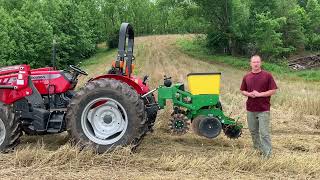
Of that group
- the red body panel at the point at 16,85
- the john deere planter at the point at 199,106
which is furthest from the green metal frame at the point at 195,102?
the red body panel at the point at 16,85

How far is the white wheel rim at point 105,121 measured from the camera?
698 cm

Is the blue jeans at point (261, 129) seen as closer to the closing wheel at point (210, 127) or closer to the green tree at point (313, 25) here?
the closing wheel at point (210, 127)

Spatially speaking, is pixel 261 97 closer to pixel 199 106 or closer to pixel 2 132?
pixel 199 106

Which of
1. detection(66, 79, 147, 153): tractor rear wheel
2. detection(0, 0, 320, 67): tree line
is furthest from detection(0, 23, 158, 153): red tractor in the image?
detection(0, 0, 320, 67): tree line

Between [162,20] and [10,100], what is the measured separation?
62617 mm

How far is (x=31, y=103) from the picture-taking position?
7309mm

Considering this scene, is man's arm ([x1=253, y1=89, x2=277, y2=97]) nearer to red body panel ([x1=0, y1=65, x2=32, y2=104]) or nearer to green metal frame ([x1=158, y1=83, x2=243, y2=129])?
green metal frame ([x1=158, y1=83, x2=243, y2=129])

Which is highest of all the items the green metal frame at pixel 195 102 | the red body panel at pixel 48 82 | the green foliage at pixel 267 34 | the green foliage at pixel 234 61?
the green foliage at pixel 267 34

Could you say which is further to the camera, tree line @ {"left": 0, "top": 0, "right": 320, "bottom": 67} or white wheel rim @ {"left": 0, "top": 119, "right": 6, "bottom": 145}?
tree line @ {"left": 0, "top": 0, "right": 320, "bottom": 67}

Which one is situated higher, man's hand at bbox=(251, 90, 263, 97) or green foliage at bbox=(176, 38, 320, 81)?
man's hand at bbox=(251, 90, 263, 97)

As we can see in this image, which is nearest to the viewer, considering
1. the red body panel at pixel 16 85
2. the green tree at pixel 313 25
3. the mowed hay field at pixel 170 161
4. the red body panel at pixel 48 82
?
the mowed hay field at pixel 170 161

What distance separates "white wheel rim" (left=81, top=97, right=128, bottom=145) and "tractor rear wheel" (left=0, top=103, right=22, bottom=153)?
1075 mm

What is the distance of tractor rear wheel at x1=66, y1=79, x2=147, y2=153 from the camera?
681cm

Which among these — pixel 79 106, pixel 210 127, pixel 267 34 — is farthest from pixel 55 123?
pixel 267 34
